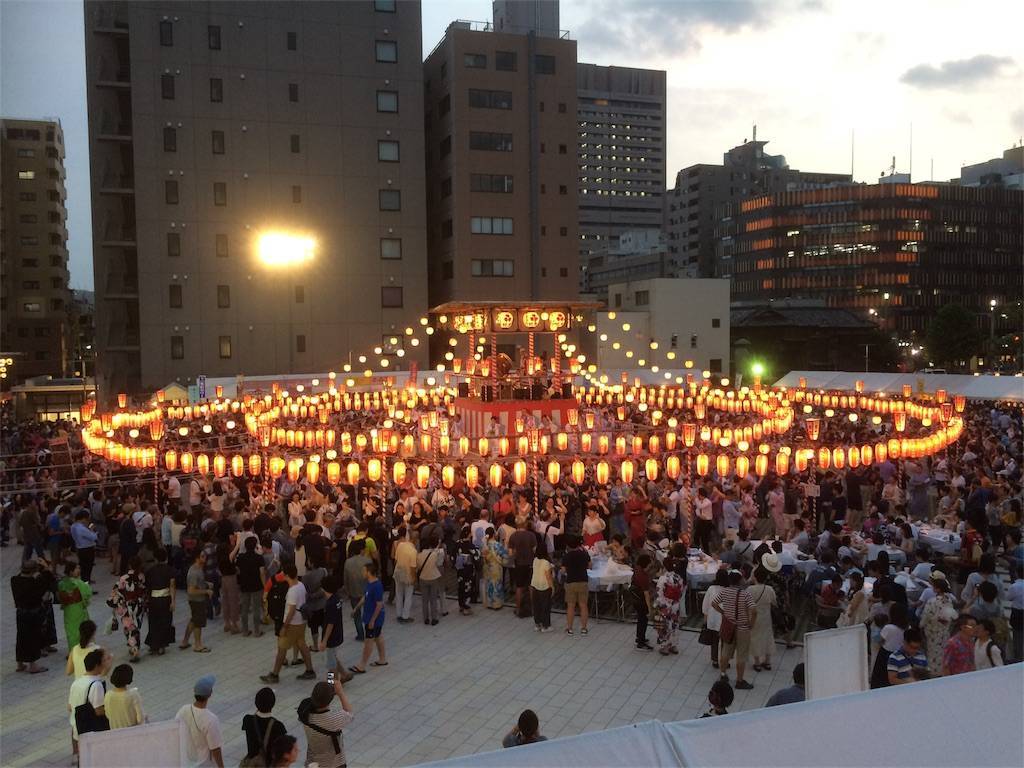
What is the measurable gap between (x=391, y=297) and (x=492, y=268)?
6.10m

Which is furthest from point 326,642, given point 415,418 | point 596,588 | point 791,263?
point 791,263

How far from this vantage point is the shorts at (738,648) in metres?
9.41

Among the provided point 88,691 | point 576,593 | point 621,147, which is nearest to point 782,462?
point 576,593

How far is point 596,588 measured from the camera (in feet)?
39.6

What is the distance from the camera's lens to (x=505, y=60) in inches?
1694

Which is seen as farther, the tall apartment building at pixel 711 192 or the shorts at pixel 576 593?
the tall apartment building at pixel 711 192

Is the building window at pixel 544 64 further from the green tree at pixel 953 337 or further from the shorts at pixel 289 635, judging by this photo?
the shorts at pixel 289 635

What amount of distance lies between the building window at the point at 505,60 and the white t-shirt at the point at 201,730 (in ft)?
136

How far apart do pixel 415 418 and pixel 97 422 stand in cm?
995

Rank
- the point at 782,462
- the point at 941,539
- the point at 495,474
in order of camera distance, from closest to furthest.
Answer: the point at 941,539 < the point at 495,474 < the point at 782,462

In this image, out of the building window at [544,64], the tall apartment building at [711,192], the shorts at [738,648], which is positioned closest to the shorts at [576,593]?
the shorts at [738,648]

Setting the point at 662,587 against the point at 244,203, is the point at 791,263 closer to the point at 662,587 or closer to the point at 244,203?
the point at 244,203

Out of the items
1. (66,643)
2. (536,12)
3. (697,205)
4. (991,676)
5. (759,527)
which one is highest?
(536,12)

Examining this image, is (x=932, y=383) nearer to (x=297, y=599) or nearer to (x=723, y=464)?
(x=723, y=464)
